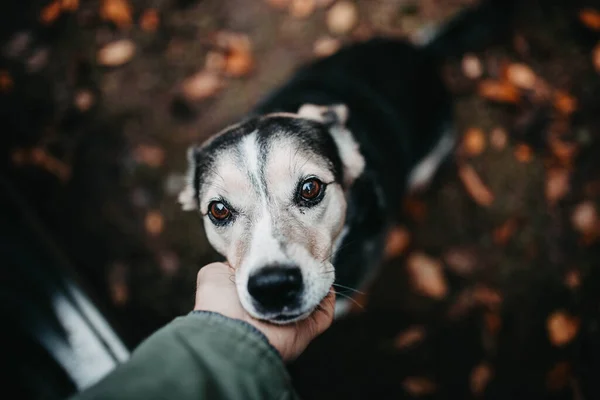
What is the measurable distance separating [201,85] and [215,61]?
1.01 ft

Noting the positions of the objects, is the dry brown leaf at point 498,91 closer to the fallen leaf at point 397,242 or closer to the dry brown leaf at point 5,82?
the fallen leaf at point 397,242

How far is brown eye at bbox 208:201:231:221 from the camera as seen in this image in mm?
2211

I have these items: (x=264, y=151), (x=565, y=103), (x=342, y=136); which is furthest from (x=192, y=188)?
(x=565, y=103)

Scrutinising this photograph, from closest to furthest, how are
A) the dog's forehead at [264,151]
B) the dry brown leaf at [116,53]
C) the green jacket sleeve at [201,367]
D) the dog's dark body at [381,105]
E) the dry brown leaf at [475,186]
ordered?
the green jacket sleeve at [201,367]
the dog's forehead at [264,151]
the dog's dark body at [381,105]
the dry brown leaf at [475,186]
the dry brown leaf at [116,53]

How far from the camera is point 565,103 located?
3.93 metres

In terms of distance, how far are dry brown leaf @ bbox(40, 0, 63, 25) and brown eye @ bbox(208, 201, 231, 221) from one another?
3636 millimetres

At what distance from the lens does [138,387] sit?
1.27 m

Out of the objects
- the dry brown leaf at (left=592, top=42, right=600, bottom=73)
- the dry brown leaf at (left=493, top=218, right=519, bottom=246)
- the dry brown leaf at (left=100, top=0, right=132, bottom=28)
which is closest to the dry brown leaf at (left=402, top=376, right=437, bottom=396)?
the dry brown leaf at (left=493, top=218, right=519, bottom=246)

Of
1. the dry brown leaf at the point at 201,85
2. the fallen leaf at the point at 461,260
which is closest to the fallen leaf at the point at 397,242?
the fallen leaf at the point at 461,260

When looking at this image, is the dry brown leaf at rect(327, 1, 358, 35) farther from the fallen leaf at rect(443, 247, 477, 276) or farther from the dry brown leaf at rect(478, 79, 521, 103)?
the fallen leaf at rect(443, 247, 477, 276)

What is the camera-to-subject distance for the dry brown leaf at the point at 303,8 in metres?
4.36

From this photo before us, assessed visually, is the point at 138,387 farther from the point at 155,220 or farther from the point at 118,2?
the point at 118,2

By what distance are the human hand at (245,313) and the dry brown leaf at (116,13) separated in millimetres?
3639

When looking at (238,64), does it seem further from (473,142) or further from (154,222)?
(473,142)
